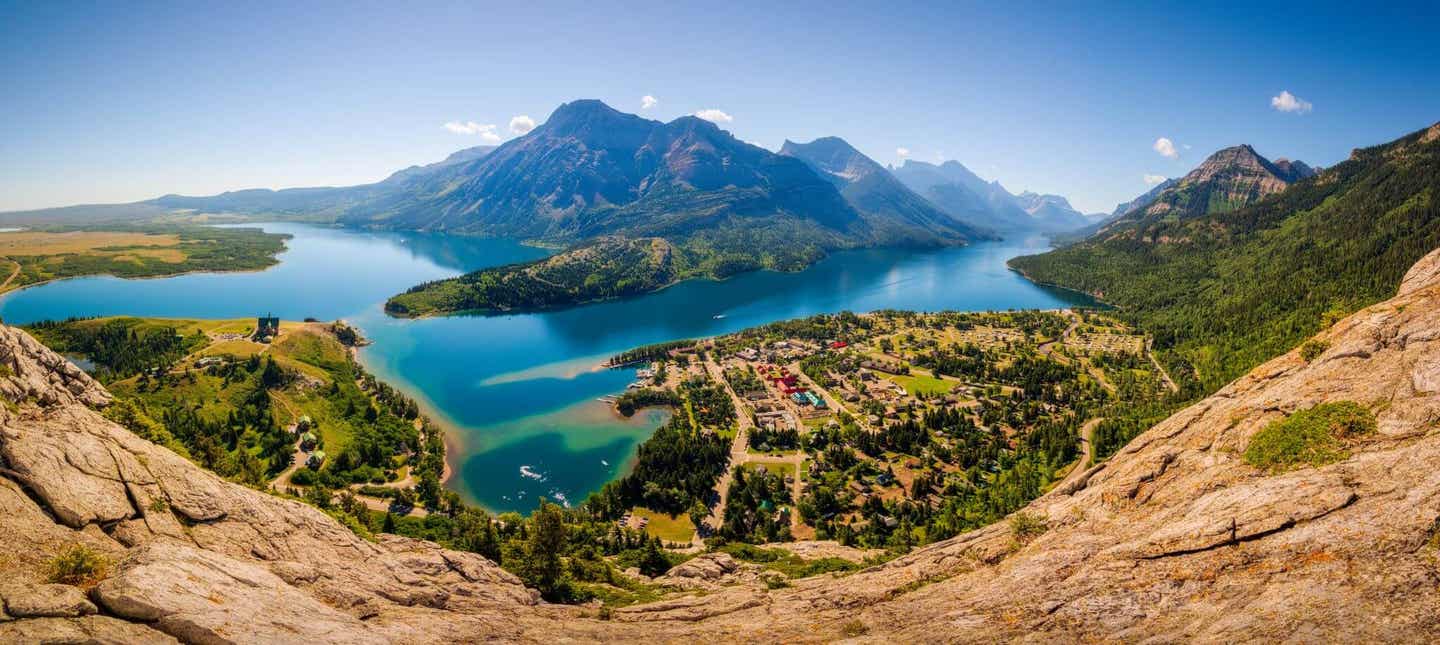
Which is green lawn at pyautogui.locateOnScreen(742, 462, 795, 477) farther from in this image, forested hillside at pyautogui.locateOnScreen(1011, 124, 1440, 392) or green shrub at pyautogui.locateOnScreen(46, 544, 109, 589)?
forested hillside at pyautogui.locateOnScreen(1011, 124, 1440, 392)

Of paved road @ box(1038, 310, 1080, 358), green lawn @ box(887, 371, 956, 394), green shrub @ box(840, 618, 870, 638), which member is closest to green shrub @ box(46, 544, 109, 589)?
green shrub @ box(840, 618, 870, 638)

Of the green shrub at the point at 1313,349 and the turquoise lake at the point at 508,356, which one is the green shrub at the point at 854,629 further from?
the turquoise lake at the point at 508,356

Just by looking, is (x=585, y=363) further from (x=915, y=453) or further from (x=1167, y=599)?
(x=1167, y=599)

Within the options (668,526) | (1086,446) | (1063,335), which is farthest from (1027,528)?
(1063,335)

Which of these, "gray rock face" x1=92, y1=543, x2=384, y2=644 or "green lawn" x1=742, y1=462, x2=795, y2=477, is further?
"green lawn" x1=742, y1=462, x2=795, y2=477

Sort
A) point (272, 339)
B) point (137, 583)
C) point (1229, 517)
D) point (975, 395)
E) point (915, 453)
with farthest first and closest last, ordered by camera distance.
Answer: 1. point (272, 339)
2. point (975, 395)
3. point (915, 453)
4. point (1229, 517)
5. point (137, 583)

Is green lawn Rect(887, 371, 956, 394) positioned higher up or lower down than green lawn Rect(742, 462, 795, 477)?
Result: higher up

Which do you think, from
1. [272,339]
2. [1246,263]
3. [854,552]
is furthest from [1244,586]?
[1246,263]
